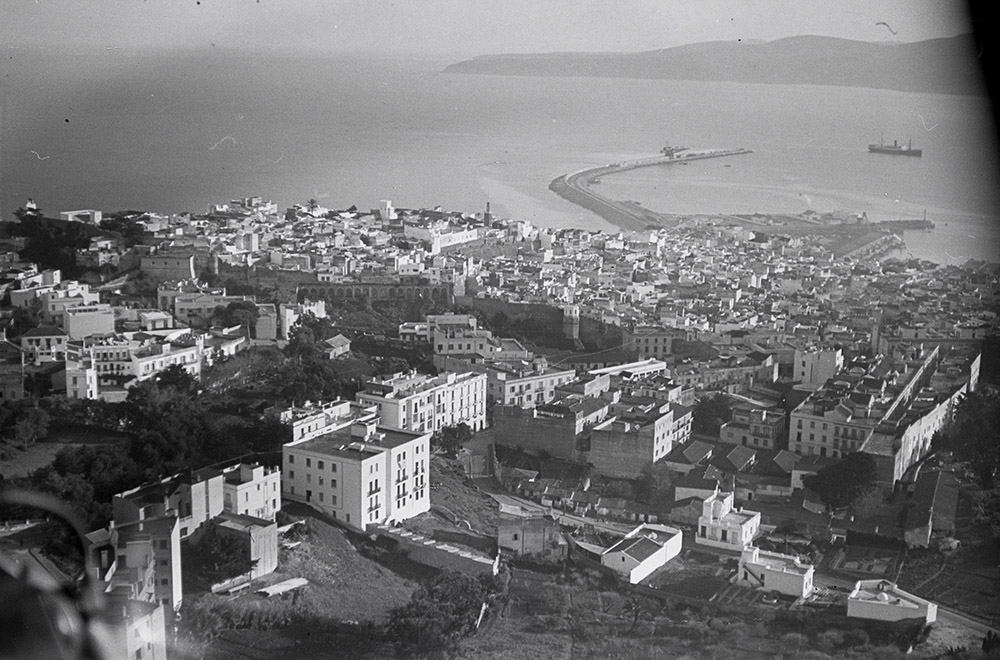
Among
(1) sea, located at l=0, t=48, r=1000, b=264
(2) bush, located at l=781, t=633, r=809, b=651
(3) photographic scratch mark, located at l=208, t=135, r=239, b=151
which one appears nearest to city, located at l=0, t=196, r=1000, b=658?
(2) bush, located at l=781, t=633, r=809, b=651

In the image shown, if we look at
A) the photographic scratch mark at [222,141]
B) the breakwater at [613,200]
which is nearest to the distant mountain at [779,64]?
the breakwater at [613,200]

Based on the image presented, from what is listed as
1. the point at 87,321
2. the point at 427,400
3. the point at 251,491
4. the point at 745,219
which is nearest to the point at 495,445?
the point at 427,400

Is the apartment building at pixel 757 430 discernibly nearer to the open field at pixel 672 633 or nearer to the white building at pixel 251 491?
the open field at pixel 672 633

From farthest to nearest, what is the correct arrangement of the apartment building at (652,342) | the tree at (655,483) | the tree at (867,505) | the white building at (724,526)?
the apartment building at (652,342), the tree at (655,483), the tree at (867,505), the white building at (724,526)

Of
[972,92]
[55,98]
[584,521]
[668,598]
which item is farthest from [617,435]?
[55,98]

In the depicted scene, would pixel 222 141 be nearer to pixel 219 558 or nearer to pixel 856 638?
pixel 219 558

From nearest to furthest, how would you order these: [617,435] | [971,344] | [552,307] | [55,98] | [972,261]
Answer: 1. [617,435]
2. [971,344]
3. [552,307]
4. [55,98]
5. [972,261]

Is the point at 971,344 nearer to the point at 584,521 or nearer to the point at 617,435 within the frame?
the point at 617,435
